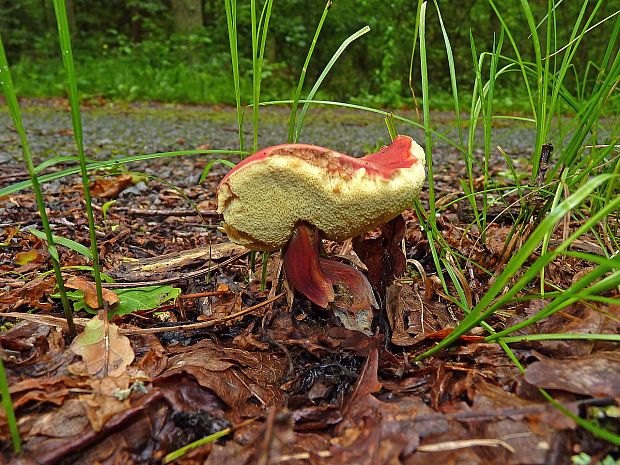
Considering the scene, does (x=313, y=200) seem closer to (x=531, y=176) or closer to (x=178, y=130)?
(x=531, y=176)

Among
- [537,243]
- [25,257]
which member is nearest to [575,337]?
[537,243]

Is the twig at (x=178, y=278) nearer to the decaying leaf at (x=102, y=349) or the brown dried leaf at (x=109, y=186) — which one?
the decaying leaf at (x=102, y=349)

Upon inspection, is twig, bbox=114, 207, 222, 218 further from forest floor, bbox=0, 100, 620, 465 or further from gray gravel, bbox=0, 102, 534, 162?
gray gravel, bbox=0, 102, 534, 162

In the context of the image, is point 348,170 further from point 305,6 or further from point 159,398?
point 305,6

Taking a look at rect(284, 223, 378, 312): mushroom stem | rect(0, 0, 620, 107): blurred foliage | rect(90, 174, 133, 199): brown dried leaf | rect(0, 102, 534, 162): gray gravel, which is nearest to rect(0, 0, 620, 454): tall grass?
rect(284, 223, 378, 312): mushroom stem

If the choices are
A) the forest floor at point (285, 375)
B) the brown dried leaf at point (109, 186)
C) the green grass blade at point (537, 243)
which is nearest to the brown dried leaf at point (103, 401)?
the forest floor at point (285, 375)

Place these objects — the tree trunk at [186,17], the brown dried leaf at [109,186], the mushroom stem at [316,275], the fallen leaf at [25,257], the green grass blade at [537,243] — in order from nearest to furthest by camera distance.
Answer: the green grass blade at [537,243], the mushroom stem at [316,275], the fallen leaf at [25,257], the brown dried leaf at [109,186], the tree trunk at [186,17]
